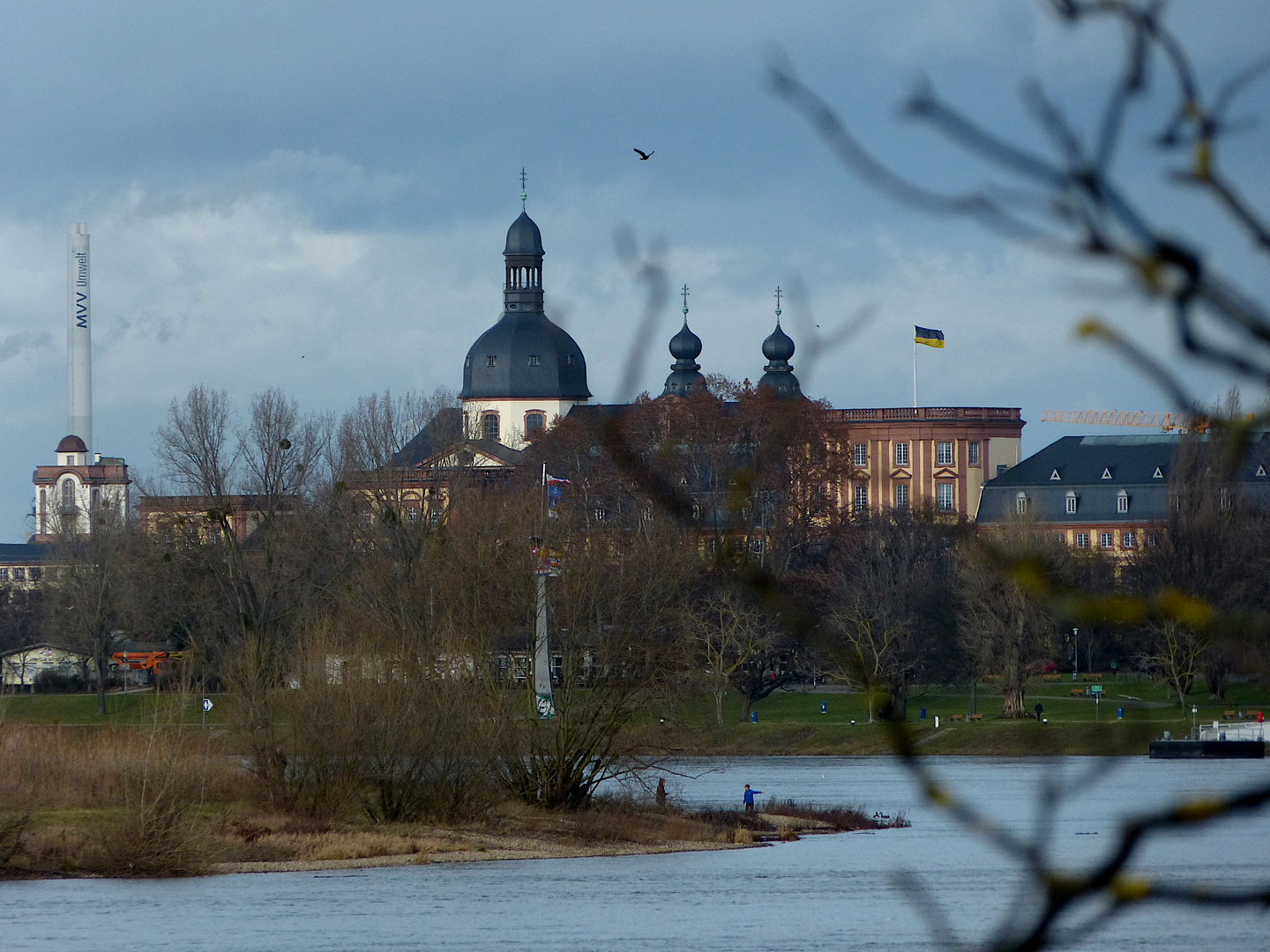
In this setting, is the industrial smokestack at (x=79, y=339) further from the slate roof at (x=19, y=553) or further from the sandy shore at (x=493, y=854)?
the sandy shore at (x=493, y=854)

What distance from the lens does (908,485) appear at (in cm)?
13125

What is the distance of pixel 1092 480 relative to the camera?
121 metres

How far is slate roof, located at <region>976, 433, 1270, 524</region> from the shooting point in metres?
119

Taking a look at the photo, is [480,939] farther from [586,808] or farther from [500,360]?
[500,360]

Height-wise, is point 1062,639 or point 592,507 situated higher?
point 592,507

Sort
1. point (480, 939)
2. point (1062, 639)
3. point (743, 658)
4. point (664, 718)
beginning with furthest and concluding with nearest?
point (1062, 639), point (743, 658), point (664, 718), point (480, 939)

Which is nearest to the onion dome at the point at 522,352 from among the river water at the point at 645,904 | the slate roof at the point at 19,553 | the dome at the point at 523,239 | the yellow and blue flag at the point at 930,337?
the dome at the point at 523,239

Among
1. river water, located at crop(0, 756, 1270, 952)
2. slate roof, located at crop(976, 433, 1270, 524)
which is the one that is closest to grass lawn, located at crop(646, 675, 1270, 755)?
river water, located at crop(0, 756, 1270, 952)

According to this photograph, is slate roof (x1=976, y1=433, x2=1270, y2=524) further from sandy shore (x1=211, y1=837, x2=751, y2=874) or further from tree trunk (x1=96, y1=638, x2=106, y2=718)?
sandy shore (x1=211, y1=837, x2=751, y2=874)

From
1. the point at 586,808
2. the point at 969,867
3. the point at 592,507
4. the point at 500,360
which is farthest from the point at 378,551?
the point at 500,360

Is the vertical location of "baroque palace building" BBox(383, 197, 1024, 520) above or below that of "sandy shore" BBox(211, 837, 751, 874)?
above

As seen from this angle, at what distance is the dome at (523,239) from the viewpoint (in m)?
134

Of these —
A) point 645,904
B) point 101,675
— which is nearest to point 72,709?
point 101,675

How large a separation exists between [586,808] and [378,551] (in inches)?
1117
